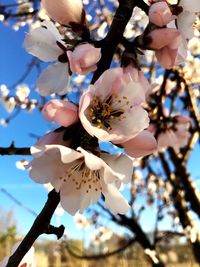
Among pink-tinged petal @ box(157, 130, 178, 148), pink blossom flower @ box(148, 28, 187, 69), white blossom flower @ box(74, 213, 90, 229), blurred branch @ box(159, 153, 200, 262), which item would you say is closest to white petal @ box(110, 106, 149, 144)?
pink blossom flower @ box(148, 28, 187, 69)

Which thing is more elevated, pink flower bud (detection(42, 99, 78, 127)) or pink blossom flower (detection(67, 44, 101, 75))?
pink blossom flower (detection(67, 44, 101, 75))

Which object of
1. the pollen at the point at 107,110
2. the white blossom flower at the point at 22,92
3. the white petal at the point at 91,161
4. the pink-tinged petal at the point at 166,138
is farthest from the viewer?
the white blossom flower at the point at 22,92

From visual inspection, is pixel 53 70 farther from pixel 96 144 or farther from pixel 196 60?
pixel 196 60

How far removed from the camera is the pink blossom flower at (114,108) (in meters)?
0.63

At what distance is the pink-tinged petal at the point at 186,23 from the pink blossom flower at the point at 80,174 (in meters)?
0.28

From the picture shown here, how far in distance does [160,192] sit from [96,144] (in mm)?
3505

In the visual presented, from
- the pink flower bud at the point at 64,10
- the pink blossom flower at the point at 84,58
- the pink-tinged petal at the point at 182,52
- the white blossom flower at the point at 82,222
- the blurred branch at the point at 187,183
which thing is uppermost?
the pink flower bud at the point at 64,10

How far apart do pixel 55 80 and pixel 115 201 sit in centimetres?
26

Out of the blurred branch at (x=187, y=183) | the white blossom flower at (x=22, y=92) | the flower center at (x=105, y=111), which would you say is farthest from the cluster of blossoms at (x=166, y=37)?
the white blossom flower at (x=22, y=92)

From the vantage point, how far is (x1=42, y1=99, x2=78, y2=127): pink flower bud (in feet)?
1.99

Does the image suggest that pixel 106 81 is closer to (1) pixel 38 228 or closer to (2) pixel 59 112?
(2) pixel 59 112

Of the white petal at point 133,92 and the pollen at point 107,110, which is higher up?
the white petal at point 133,92

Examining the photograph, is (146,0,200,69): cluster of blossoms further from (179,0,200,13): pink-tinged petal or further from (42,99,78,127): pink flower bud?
(42,99,78,127): pink flower bud

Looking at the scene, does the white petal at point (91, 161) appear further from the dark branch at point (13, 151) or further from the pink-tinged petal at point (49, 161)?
the dark branch at point (13, 151)
